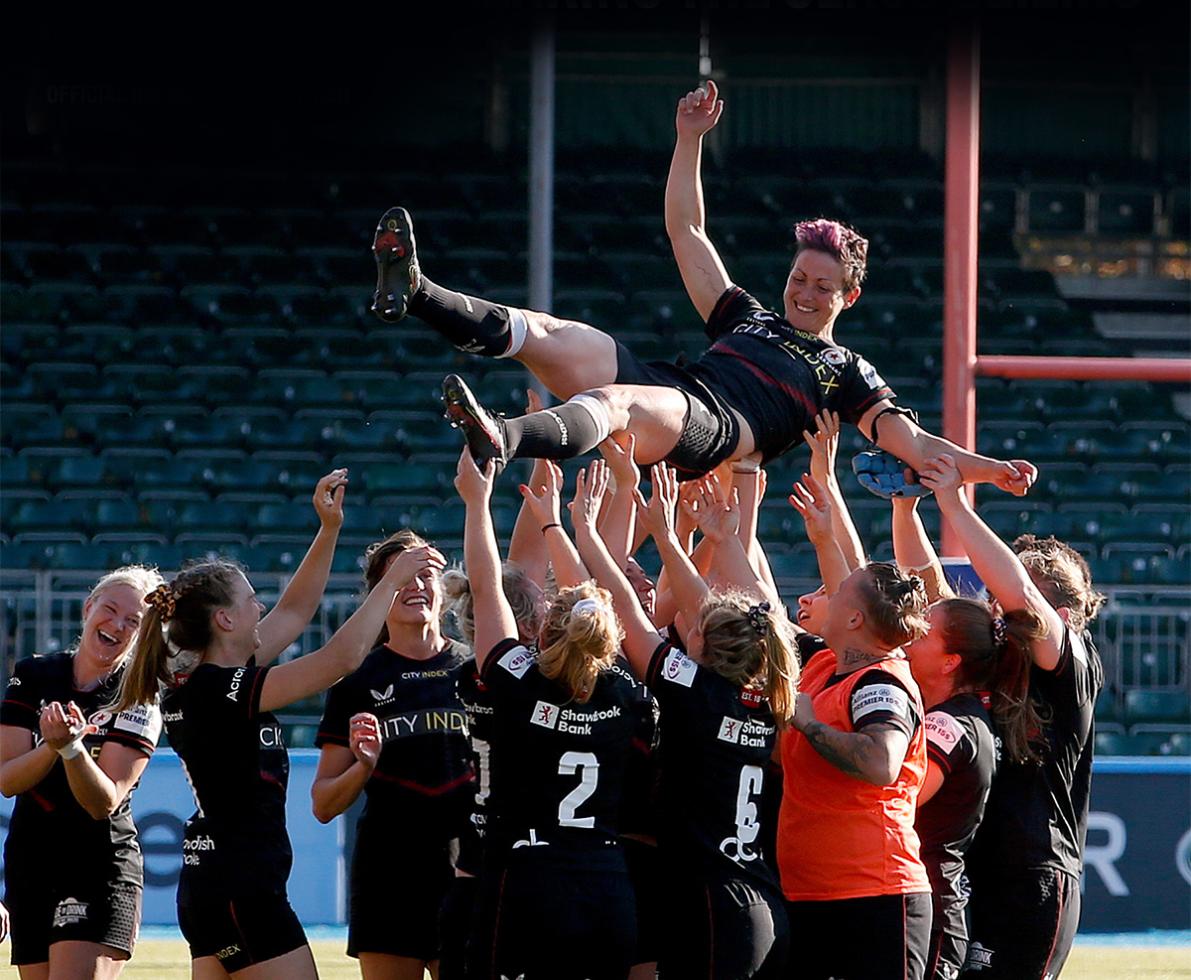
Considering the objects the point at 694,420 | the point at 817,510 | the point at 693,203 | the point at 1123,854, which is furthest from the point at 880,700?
the point at 1123,854

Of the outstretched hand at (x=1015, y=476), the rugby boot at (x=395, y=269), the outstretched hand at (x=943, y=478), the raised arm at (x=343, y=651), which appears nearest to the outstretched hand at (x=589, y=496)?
the raised arm at (x=343, y=651)

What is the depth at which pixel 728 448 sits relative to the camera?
5324 millimetres

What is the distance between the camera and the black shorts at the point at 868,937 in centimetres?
425

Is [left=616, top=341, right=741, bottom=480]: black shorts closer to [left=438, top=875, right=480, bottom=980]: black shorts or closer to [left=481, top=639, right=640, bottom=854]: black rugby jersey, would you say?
[left=481, top=639, right=640, bottom=854]: black rugby jersey

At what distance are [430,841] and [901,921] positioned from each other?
133cm

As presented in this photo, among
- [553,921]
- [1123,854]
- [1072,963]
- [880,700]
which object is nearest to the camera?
[553,921]

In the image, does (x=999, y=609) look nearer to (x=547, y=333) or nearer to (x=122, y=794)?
(x=547, y=333)

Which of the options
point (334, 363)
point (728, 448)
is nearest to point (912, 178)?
point (334, 363)

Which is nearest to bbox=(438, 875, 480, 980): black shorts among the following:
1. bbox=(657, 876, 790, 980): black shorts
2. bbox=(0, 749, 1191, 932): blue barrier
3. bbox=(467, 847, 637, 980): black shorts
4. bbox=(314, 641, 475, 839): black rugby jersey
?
bbox=(467, 847, 637, 980): black shorts

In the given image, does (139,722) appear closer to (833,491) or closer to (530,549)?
(530,549)

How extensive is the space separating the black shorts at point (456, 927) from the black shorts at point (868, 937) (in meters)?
0.77

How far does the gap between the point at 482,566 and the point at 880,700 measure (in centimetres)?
95

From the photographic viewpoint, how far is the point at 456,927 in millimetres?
4477

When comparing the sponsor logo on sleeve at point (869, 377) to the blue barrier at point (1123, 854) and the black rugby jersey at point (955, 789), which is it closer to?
the black rugby jersey at point (955, 789)
